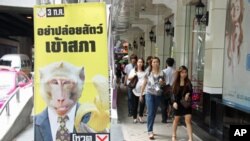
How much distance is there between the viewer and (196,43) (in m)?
11.5

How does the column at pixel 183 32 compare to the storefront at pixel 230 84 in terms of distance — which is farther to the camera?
the column at pixel 183 32

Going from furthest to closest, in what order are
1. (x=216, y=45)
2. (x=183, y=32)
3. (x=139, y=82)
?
(x=183, y=32)
(x=139, y=82)
(x=216, y=45)

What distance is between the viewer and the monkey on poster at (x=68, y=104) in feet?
15.3

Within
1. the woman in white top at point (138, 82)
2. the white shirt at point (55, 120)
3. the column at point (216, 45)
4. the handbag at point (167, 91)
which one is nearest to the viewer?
the white shirt at point (55, 120)

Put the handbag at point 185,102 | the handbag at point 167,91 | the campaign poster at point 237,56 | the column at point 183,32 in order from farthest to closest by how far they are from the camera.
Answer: the column at point 183,32
the handbag at point 167,91
the handbag at point 185,102
the campaign poster at point 237,56

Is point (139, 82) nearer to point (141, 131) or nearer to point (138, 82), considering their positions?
point (138, 82)

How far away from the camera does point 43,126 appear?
4.81 meters

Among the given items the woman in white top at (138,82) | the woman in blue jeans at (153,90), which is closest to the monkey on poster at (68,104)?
the woman in blue jeans at (153,90)

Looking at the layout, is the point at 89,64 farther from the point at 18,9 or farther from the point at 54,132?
the point at 18,9

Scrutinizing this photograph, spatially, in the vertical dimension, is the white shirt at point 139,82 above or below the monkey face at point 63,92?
below

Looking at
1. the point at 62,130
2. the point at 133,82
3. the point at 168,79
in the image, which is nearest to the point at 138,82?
the point at 133,82

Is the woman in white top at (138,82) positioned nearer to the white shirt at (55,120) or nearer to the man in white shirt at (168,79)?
the man in white shirt at (168,79)

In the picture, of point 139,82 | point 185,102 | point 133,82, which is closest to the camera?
point 185,102

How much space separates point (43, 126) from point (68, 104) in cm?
44
